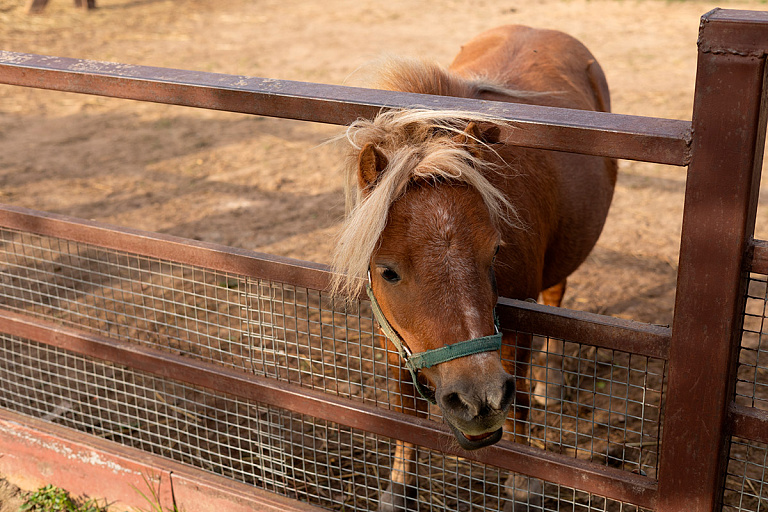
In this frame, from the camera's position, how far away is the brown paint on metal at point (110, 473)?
2.27 m

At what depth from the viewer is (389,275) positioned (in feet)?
5.64

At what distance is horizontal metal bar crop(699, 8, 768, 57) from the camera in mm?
1259

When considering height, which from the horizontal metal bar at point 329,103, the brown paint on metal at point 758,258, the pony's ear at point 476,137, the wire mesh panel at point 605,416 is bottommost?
the wire mesh panel at point 605,416

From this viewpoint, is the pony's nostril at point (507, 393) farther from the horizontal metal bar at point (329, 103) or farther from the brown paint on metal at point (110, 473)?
the brown paint on metal at point (110, 473)

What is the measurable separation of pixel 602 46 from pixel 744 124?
7.60m

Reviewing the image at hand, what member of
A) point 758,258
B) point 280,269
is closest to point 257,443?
point 280,269

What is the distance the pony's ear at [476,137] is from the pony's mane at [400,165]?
0.01 m

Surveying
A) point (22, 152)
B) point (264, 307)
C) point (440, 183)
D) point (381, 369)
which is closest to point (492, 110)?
point (440, 183)

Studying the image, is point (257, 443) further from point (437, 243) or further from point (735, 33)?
point (735, 33)

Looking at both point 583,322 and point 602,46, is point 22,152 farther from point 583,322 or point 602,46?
point 602,46

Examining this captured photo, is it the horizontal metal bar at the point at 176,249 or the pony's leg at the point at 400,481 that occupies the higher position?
the horizontal metal bar at the point at 176,249

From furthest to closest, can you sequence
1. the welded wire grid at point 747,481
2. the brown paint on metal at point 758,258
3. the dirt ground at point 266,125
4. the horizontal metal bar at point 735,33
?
the dirt ground at point 266,125, the welded wire grid at point 747,481, the brown paint on metal at point 758,258, the horizontal metal bar at point 735,33

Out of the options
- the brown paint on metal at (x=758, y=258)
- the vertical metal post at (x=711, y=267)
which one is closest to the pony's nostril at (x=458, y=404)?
the vertical metal post at (x=711, y=267)

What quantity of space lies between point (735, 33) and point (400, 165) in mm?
766
